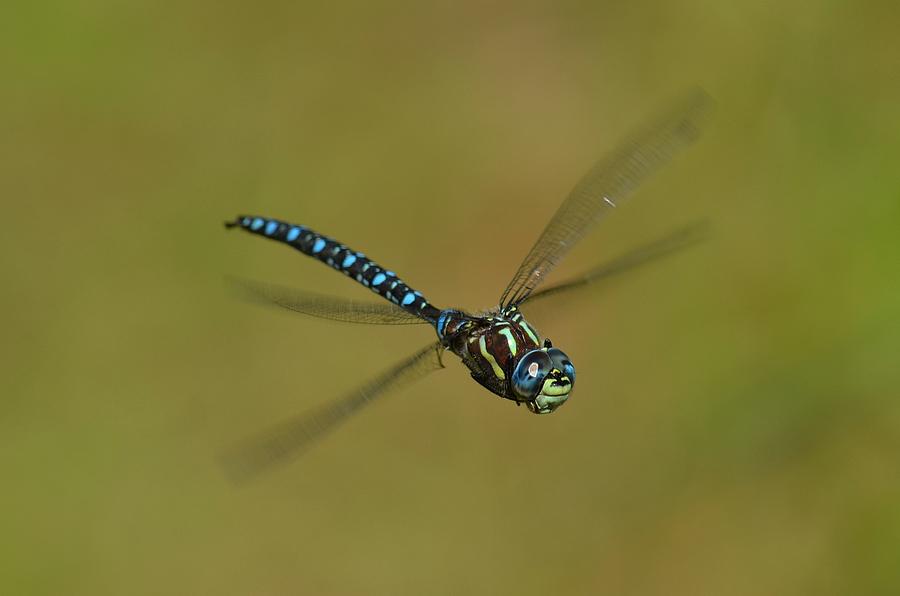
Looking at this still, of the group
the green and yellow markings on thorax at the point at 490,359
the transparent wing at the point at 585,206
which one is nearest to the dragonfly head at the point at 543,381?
the green and yellow markings on thorax at the point at 490,359

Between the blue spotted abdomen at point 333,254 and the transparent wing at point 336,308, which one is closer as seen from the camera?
the transparent wing at point 336,308

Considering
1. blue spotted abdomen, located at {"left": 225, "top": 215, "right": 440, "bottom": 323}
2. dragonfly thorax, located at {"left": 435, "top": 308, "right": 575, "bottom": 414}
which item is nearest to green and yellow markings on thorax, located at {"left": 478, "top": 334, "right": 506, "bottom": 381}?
dragonfly thorax, located at {"left": 435, "top": 308, "right": 575, "bottom": 414}

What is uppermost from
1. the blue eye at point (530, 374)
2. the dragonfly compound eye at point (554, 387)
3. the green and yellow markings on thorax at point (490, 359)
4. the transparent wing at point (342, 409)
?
the transparent wing at point (342, 409)

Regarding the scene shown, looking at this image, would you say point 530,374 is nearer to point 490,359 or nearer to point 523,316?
point 490,359

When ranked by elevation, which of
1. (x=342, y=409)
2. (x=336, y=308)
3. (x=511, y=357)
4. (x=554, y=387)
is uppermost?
(x=336, y=308)

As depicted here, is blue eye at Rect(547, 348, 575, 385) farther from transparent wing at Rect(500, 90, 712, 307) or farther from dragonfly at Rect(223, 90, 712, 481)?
transparent wing at Rect(500, 90, 712, 307)

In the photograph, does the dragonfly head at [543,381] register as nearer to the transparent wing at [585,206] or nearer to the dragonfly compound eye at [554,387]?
the dragonfly compound eye at [554,387]

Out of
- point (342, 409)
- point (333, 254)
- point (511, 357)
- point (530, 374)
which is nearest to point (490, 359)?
point (511, 357)
